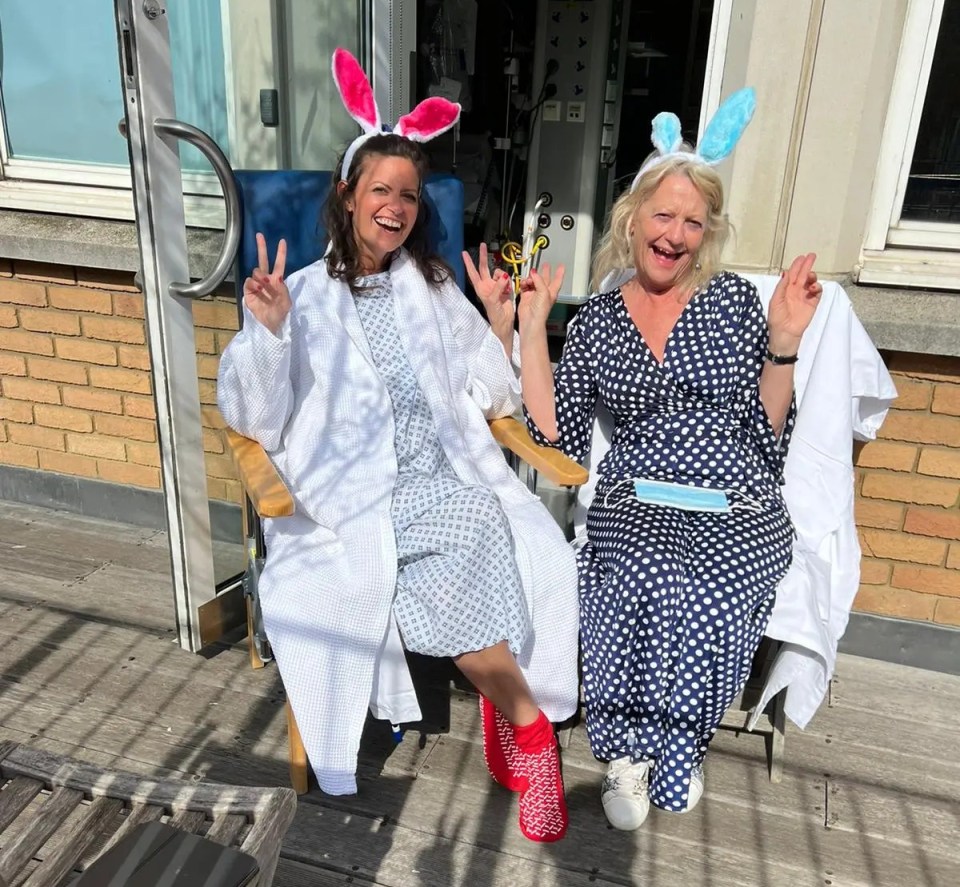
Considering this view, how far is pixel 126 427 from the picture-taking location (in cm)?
315

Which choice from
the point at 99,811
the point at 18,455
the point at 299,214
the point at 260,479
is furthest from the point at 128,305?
the point at 99,811

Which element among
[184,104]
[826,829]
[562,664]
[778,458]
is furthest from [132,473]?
[826,829]

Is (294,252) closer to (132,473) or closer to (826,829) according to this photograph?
(132,473)

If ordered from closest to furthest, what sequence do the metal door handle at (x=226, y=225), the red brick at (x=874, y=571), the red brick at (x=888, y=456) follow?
the metal door handle at (x=226, y=225) < the red brick at (x=888, y=456) < the red brick at (x=874, y=571)

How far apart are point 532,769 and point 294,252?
4.66 ft

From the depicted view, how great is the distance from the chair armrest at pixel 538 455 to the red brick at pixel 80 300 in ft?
5.13

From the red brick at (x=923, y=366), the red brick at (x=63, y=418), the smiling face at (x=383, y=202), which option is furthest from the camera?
the red brick at (x=63, y=418)

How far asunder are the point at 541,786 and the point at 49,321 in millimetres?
2389

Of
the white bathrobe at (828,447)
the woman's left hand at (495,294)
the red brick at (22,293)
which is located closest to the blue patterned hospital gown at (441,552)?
the woman's left hand at (495,294)

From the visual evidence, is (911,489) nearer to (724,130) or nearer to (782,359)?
(782,359)

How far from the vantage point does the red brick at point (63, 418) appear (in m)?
3.20

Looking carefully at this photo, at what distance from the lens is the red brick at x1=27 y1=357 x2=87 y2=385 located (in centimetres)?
314

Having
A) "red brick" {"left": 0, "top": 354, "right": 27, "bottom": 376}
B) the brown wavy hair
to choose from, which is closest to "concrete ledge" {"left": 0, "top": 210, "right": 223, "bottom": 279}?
"red brick" {"left": 0, "top": 354, "right": 27, "bottom": 376}

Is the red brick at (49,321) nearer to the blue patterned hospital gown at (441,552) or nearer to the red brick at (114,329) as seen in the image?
the red brick at (114,329)
